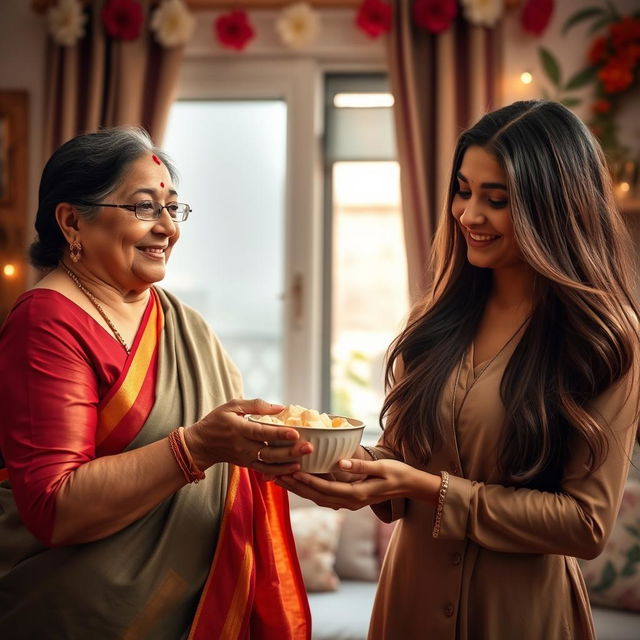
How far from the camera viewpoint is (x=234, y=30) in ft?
11.7

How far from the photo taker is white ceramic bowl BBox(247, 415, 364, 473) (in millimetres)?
1423

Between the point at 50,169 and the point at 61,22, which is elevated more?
the point at 61,22

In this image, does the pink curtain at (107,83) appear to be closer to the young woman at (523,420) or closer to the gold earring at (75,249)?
the gold earring at (75,249)

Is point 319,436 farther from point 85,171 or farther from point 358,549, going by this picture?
point 358,549

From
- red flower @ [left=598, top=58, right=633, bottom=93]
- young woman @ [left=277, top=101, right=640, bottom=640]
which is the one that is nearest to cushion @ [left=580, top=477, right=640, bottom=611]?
young woman @ [left=277, top=101, right=640, bottom=640]

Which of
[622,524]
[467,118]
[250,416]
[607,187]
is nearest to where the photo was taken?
[250,416]

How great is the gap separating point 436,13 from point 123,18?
1.41 meters

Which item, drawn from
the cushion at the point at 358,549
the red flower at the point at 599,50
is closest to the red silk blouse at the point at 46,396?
Answer: the cushion at the point at 358,549

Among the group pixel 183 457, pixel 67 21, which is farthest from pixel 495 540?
pixel 67 21

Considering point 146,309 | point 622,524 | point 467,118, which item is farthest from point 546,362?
point 467,118

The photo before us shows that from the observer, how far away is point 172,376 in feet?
5.28

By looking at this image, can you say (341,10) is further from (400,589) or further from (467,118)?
(400,589)

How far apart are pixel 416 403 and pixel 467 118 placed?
7.33ft

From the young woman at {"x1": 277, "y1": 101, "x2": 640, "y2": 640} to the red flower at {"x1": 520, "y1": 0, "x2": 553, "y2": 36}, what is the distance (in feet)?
6.91
